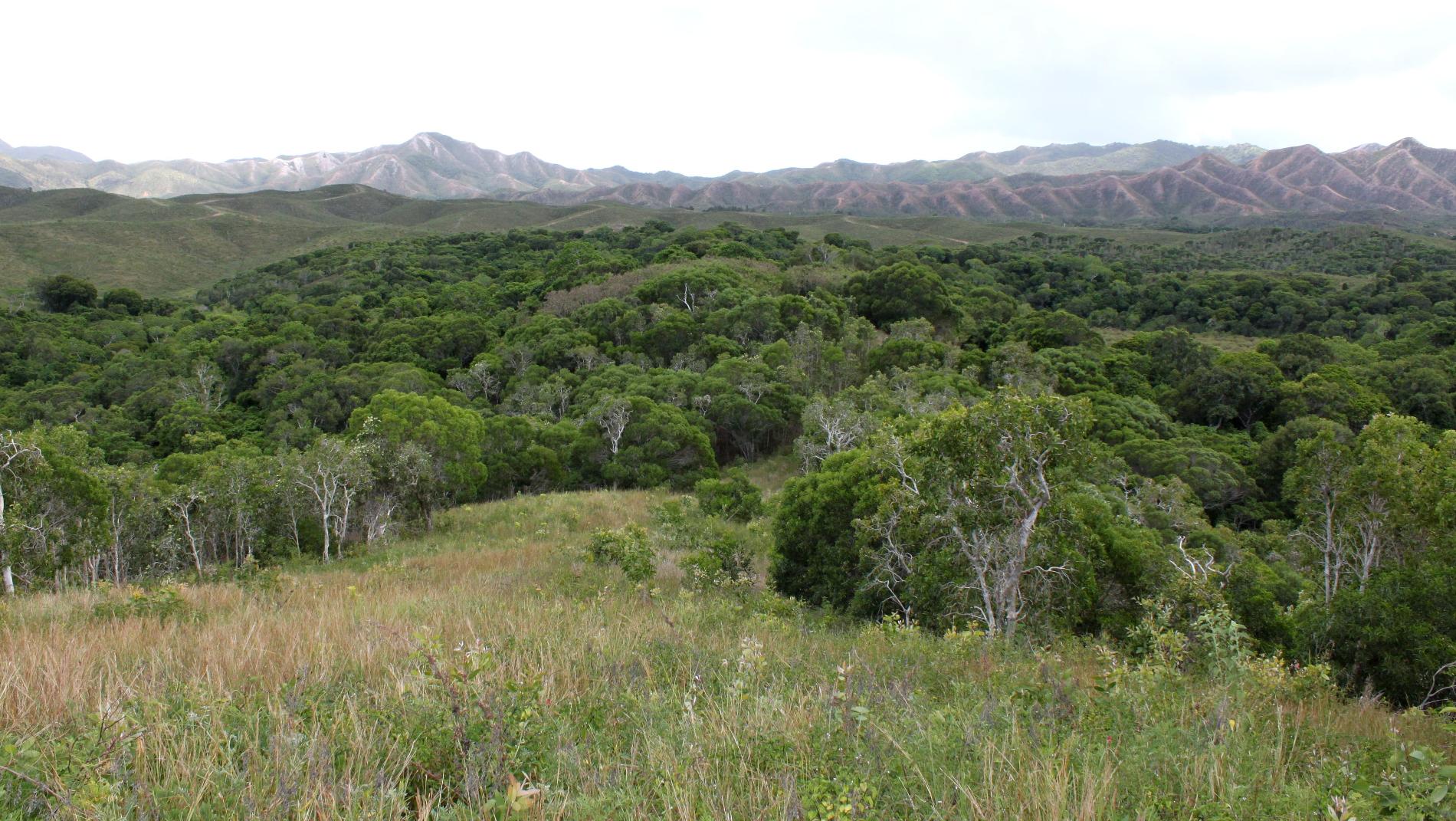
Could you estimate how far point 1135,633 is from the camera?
5797 mm

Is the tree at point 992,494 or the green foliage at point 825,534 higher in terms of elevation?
the tree at point 992,494

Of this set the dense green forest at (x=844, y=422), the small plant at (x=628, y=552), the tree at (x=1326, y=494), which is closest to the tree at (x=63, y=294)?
the dense green forest at (x=844, y=422)

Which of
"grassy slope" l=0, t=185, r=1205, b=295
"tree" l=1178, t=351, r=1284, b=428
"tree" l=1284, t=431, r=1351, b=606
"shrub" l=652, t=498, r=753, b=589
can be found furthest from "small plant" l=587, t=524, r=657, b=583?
"grassy slope" l=0, t=185, r=1205, b=295

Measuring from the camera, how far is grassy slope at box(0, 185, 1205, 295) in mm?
88562

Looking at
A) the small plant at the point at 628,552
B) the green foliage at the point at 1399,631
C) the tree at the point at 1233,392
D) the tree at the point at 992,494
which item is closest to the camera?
the green foliage at the point at 1399,631

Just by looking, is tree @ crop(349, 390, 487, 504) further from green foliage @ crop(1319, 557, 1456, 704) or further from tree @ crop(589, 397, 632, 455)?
green foliage @ crop(1319, 557, 1456, 704)

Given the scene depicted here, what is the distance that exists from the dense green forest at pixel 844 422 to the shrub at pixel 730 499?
11cm

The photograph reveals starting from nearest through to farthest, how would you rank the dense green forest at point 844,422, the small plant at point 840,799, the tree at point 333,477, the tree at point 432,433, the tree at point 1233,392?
the small plant at point 840,799 < the dense green forest at point 844,422 < the tree at point 333,477 < the tree at point 432,433 < the tree at point 1233,392

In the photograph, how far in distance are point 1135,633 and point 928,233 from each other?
4815 inches

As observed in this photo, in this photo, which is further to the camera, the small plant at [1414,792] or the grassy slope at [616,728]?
the grassy slope at [616,728]

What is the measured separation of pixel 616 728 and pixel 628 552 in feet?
25.4

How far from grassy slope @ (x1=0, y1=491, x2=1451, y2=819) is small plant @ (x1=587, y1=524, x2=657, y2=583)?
204 inches

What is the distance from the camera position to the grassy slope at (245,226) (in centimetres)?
8856

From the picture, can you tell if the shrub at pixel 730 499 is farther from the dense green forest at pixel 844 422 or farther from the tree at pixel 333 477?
the tree at pixel 333 477
